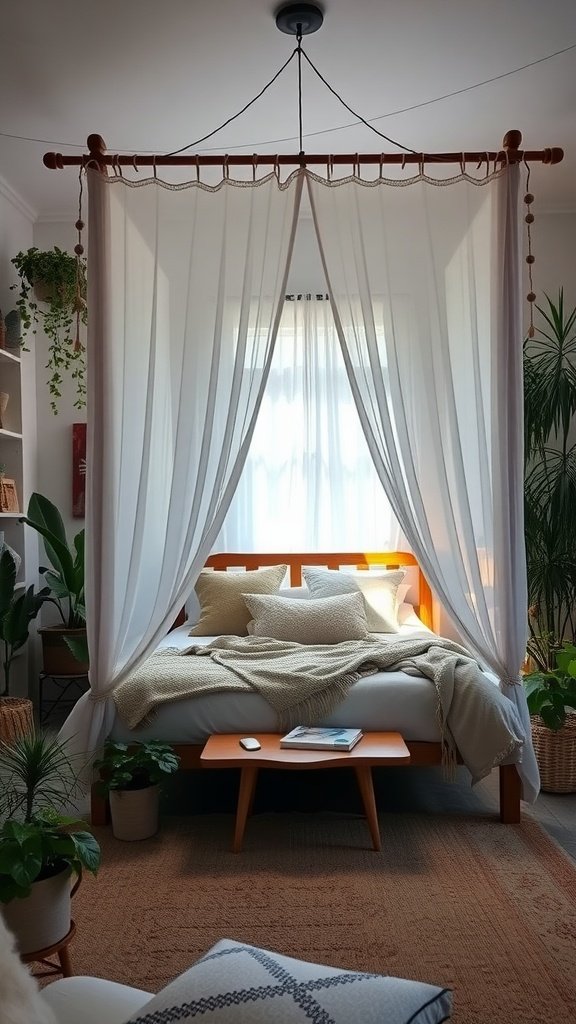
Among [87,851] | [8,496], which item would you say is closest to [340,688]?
[87,851]

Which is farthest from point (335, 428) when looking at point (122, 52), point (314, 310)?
point (122, 52)

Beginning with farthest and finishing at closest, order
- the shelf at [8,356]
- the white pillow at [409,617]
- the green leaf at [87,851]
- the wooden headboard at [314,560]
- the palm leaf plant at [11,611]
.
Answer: the wooden headboard at [314,560] < the white pillow at [409,617] < the shelf at [8,356] < the palm leaf plant at [11,611] < the green leaf at [87,851]

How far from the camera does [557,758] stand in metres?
3.90

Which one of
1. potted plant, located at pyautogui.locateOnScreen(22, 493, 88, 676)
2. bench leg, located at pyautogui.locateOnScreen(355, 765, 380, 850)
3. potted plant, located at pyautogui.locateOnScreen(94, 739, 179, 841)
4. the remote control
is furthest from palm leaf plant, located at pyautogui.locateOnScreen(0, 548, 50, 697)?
bench leg, located at pyautogui.locateOnScreen(355, 765, 380, 850)

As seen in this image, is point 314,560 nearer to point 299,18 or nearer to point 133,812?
point 133,812

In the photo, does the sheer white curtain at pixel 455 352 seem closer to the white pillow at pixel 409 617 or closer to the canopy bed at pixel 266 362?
the canopy bed at pixel 266 362

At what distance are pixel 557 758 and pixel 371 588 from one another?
1.48 meters

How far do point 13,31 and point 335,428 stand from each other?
2817mm

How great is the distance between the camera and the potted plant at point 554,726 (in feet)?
12.6

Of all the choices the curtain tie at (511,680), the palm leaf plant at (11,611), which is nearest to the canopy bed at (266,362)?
the curtain tie at (511,680)

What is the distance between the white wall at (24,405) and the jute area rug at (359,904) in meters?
1.96

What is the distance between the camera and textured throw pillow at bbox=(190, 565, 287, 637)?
4820 millimetres

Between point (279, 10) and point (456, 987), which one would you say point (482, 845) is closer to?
point (456, 987)

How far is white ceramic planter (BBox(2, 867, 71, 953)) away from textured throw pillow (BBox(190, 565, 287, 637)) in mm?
2727
